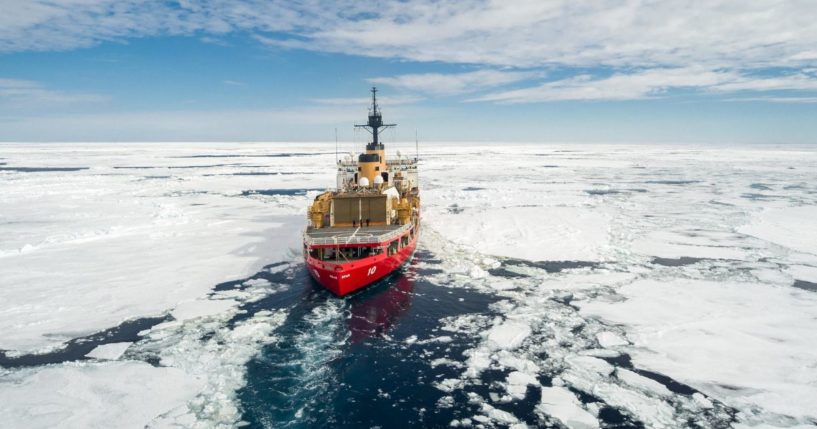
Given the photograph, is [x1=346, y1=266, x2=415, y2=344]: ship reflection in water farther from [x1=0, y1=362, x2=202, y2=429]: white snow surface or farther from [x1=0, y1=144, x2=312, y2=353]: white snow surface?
[x1=0, y1=144, x2=312, y2=353]: white snow surface

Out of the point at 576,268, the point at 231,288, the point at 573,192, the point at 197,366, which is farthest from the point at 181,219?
the point at 573,192

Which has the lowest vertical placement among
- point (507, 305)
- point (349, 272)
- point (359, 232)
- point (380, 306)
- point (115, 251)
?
point (380, 306)

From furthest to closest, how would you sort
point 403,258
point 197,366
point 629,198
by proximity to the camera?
point 629,198 < point 403,258 < point 197,366

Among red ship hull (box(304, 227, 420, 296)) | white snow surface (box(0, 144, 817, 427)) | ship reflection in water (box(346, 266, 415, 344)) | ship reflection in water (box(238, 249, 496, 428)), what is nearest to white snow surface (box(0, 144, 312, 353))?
white snow surface (box(0, 144, 817, 427))

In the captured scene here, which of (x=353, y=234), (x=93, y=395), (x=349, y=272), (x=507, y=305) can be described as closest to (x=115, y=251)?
(x=353, y=234)

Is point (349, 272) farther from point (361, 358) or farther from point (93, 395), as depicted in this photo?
point (93, 395)

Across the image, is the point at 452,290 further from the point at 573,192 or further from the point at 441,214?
the point at 573,192
